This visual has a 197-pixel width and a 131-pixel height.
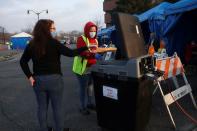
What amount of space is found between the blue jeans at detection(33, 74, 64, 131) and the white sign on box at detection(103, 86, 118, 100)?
25.8 inches

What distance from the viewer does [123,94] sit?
200 inches

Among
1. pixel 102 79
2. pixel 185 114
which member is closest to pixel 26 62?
pixel 102 79

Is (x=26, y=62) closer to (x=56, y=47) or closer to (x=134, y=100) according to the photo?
(x=56, y=47)

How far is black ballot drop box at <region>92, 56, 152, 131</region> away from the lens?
4965mm

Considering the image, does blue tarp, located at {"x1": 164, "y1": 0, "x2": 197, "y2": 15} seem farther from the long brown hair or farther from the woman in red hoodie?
the long brown hair

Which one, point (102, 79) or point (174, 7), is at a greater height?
point (174, 7)

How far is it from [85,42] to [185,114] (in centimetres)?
232

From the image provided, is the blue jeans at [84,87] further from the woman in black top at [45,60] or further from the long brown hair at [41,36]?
the long brown hair at [41,36]

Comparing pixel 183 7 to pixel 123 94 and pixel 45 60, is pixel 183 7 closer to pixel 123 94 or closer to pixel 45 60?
pixel 123 94

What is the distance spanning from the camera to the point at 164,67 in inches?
251

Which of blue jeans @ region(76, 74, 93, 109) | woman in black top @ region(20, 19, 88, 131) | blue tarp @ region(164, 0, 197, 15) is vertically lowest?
blue jeans @ region(76, 74, 93, 109)

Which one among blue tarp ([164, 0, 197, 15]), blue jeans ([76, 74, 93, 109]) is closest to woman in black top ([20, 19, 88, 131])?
blue jeans ([76, 74, 93, 109])

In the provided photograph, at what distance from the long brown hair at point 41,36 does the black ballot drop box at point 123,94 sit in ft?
3.22

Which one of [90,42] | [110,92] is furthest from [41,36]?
[90,42]
